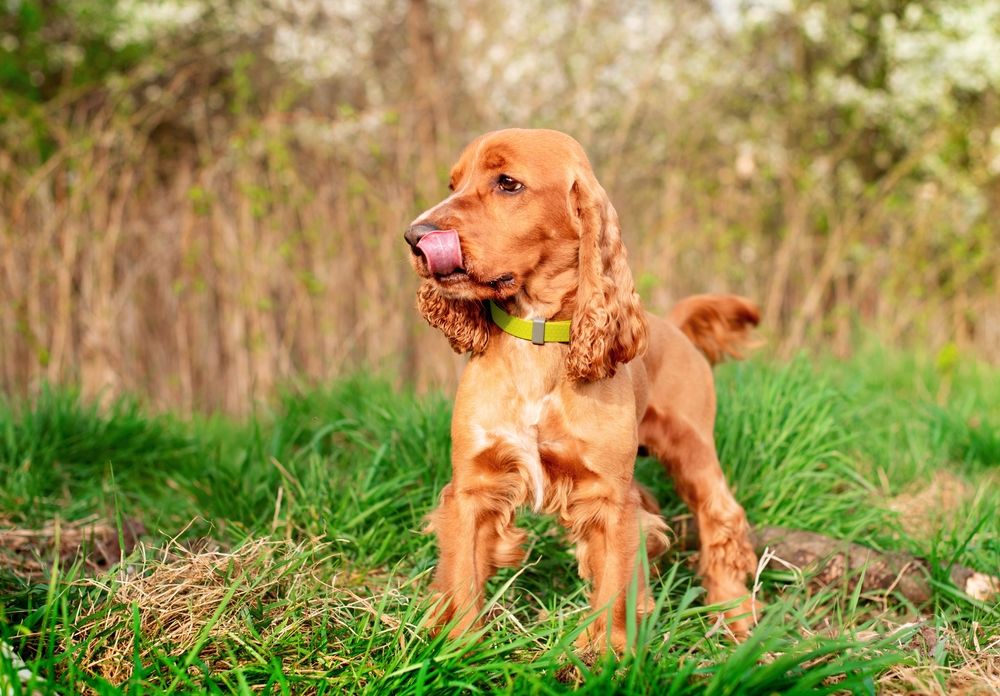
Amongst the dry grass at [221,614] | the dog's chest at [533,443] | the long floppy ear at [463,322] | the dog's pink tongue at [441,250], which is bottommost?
the dry grass at [221,614]

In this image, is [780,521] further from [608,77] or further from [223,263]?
[608,77]

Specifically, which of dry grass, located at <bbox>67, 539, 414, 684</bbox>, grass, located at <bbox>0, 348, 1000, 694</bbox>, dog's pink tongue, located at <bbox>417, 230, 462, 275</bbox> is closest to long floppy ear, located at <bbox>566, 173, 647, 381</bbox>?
dog's pink tongue, located at <bbox>417, 230, 462, 275</bbox>

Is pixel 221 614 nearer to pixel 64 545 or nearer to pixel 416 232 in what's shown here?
pixel 416 232

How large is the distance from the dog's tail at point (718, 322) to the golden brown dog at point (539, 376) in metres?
1.07

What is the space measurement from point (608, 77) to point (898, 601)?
5.64 metres

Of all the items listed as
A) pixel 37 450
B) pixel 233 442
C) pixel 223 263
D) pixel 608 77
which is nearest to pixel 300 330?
pixel 223 263

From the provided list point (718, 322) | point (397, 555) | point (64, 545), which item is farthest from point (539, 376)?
point (64, 545)

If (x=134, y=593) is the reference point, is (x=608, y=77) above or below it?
above

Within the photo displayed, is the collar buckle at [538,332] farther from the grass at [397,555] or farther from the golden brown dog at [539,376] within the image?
the grass at [397,555]

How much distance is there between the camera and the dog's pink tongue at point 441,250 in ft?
6.86

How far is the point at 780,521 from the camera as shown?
126 inches

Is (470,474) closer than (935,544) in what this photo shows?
Yes

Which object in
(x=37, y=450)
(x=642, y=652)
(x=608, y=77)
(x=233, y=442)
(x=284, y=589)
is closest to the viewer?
(x=642, y=652)

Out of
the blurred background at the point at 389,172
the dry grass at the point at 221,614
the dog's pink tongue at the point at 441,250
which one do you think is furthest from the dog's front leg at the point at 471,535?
the blurred background at the point at 389,172
